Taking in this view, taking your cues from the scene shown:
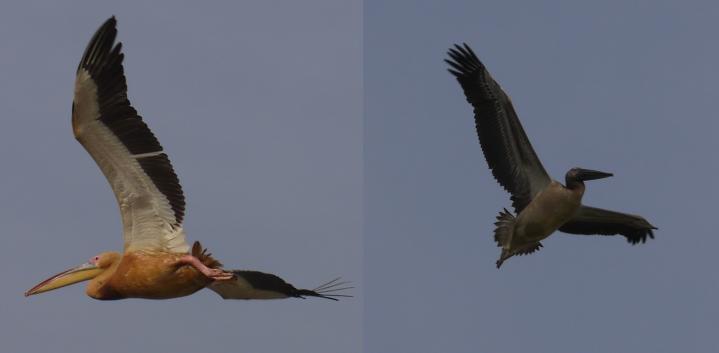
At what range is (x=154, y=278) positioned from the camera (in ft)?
51.5

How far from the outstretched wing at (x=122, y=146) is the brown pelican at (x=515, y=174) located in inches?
216

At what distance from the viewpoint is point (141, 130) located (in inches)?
633

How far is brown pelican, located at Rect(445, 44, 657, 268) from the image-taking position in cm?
1958

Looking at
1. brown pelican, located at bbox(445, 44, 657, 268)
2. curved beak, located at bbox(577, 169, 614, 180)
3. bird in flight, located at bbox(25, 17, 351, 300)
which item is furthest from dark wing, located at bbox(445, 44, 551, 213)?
bird in flight, located at bbox(25, 17, 351, 300)

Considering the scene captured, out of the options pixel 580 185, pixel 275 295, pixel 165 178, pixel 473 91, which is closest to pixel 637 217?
pixel 580 185

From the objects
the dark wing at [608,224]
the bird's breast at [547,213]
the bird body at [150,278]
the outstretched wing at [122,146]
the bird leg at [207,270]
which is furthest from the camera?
the dark wing at [608,224]

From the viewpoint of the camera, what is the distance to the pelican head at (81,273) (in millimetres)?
16391

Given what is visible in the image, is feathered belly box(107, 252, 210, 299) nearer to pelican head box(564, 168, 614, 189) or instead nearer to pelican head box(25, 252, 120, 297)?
pelican head box(25, 252, 120, 297)

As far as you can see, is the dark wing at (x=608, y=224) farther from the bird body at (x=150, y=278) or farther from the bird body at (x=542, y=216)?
the bird body at (x=150, y=278)

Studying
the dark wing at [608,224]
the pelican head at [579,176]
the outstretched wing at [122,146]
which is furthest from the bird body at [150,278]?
the dark wing at [608,224]

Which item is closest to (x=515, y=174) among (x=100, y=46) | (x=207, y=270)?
(x=207, y=270)

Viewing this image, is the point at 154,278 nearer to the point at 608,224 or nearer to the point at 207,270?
the point at 207,270

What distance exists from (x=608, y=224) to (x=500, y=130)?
2468 mm

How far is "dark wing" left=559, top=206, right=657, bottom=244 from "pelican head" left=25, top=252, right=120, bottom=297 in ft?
24.1
